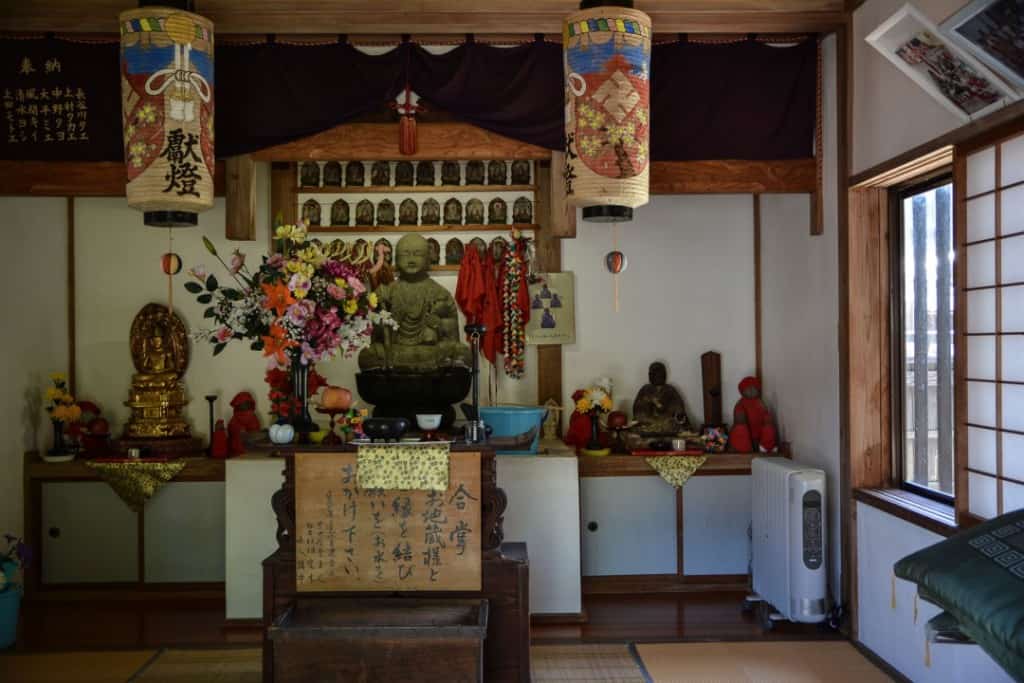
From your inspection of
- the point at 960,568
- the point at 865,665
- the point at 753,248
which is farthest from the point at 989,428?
the point at 753,248

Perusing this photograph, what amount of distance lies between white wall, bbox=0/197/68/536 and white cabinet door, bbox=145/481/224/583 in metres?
0.84

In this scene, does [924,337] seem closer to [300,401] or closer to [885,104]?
[885,104]

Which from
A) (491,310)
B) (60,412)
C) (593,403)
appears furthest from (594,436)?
(60,412)

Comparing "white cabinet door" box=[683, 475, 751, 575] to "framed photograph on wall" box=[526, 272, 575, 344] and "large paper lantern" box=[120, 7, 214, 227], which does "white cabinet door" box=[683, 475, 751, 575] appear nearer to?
"framed photograph on wall" box=[526, 272, 575, 344]

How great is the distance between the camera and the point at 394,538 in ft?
12.5

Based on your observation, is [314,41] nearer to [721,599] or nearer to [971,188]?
[971,188]

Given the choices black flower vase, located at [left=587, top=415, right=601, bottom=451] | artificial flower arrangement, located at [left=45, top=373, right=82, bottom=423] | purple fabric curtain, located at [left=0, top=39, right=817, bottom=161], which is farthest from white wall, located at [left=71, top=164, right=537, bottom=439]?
purple fabric curtain, located at [left=0, top=39, right=817, bottom=161]

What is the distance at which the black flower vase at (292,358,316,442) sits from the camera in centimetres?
403

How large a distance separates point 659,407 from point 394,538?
2.65 meters

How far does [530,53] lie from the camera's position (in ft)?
16.2

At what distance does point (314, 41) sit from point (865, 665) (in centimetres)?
435

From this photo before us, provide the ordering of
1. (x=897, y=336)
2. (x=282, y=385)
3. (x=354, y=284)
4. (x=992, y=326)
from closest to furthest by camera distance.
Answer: (x=992, y=326) → (x=354, y=284) → (x=897, y=336) → (x=282, y=385)

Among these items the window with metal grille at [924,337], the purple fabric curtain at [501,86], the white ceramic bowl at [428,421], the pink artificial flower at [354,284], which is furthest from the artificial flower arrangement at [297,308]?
the window with metal grille at [924,337]

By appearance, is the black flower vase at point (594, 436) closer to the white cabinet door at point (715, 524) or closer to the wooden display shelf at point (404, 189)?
the white cabinet door at point (715, 524)
